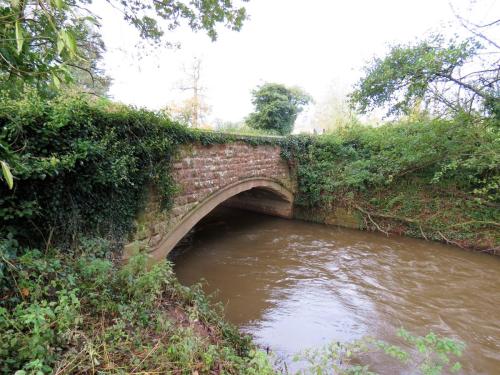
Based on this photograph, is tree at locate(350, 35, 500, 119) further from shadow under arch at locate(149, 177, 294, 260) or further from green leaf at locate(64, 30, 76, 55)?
green leaf at locate(64, 30, 76, 55)

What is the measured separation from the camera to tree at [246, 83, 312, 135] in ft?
45.5

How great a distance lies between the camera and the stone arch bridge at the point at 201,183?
414 centimetres

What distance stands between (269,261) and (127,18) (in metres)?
5.54

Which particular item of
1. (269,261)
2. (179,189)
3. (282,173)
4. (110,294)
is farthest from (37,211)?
(282,173)

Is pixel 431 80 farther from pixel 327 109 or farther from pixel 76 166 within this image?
pixel 327 109

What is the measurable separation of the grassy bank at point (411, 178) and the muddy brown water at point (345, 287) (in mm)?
646

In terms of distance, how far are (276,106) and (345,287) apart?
10.8m

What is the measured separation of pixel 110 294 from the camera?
2.44 m

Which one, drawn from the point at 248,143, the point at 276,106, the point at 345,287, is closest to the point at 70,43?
the point at 345,287

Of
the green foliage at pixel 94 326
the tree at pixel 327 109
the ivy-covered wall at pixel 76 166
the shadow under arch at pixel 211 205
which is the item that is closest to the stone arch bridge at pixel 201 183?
the shadow under arch at pixel 211 205

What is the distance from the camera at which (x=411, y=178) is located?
768cm

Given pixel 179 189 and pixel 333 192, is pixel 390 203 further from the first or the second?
pixel 179 189

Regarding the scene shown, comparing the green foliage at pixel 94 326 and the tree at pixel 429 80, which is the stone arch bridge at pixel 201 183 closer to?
the green foliage at pixel 94 326

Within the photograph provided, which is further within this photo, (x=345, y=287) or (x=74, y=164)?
(x=345, y=287)
